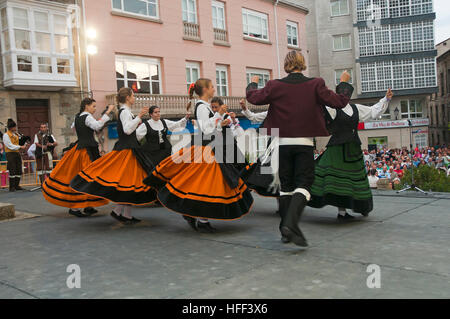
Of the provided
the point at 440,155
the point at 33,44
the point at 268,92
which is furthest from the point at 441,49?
the point at 268,92

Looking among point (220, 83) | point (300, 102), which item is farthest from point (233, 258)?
point (220, 83)

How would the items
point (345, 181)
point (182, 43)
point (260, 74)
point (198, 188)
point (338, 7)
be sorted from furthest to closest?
point (338, 7) → point (260, 74) → point (182, 43) → point (345, 181) → point (198, 188)

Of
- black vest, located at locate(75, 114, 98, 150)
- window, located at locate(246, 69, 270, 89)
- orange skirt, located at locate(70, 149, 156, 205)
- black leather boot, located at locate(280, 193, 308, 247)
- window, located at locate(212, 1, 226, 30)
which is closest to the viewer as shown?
black leather boot, located at locate(280, 193, 308, 247)

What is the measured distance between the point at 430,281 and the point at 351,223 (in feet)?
7.52

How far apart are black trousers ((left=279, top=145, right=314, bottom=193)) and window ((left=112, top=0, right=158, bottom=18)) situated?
56.5 feet

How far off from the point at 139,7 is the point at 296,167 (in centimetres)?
1807

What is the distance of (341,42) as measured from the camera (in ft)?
131

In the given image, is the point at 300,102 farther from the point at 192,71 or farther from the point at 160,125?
the point at 192,71

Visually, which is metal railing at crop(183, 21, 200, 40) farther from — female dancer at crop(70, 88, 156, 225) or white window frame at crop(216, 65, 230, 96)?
female dancer at crop(70, 88, 156, 225)

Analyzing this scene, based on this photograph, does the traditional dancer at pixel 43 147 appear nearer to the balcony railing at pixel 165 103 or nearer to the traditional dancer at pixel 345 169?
the balcony railing at pixel 165 103

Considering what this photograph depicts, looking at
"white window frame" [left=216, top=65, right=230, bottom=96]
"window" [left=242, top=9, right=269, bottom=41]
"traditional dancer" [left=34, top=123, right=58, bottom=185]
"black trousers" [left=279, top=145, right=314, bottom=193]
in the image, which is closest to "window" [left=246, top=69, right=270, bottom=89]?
"white window frame" [left=216, top=65, right=230, bottom=96]

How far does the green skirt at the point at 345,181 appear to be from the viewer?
5.31m

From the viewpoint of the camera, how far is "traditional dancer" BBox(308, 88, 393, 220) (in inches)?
209
